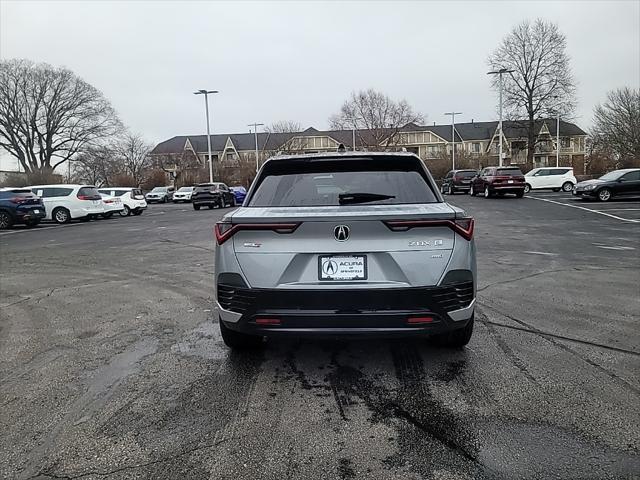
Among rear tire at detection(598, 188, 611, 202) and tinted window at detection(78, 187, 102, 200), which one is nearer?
tinted window at detection(78, 187, 102, 200)

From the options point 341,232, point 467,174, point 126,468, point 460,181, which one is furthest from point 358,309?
point 467,174

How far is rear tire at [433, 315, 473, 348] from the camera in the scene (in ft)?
12.7

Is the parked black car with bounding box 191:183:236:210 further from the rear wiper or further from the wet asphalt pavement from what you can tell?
the rear wiper

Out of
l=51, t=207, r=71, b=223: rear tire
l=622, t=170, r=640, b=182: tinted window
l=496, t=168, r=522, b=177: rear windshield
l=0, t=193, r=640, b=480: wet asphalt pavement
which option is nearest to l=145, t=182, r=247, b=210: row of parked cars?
l=51, t=207, r=71, b=223: rear tire

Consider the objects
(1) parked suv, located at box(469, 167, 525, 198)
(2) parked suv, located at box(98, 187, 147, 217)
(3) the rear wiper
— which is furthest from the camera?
(2) parked suv, located at box(98, 187, 147, 217)

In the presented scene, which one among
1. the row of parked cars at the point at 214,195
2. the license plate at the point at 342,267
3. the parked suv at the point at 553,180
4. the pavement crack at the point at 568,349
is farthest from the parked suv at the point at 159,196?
the license plate at the point at 342,267

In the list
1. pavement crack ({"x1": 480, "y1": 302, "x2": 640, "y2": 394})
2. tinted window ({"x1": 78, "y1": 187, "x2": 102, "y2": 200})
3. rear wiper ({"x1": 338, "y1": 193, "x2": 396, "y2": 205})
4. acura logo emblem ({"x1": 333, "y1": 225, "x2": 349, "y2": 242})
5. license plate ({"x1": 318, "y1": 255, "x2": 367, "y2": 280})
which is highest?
tinted window ({"x1": 78, "y1": 187, "x2": 102, "y2": 200})

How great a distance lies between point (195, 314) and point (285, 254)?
2.62 meters

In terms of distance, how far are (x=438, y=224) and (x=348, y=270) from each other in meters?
0.67

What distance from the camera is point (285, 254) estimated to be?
322 cm

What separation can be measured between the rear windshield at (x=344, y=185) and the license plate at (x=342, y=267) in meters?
0.52

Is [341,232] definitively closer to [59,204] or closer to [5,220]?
[5,220]

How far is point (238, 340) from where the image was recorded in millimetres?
4016

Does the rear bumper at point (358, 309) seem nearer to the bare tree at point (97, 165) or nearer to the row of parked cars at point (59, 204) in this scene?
the row of parked cars at point (59, 204)
